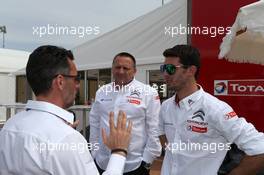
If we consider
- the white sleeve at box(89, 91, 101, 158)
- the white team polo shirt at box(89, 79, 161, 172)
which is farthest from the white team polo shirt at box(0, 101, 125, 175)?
the white sleeve at box(89, 91, 101, 158)

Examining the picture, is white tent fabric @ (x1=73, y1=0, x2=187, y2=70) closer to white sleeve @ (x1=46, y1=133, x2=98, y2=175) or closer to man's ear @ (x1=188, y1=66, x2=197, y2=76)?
man's ear @ (x1=188, y1=66, x2=197, y2=76)

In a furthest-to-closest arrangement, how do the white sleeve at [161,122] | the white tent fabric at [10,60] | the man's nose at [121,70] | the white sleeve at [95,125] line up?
1. the white tent fabric at [10,60]
2. the white sleeve at [95,125]
3. the man's nose at [121,70]
4. the white sleeve at [161,122]

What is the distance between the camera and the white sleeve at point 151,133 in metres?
Result: 3.35

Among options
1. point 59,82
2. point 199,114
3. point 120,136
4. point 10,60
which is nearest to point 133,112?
point 199,114

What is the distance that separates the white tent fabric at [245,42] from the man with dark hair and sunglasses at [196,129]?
233 millimetres

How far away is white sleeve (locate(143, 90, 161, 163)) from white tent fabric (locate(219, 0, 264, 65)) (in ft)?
2.48

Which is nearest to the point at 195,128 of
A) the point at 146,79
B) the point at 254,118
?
the point at 254,118

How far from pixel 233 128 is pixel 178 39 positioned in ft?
12.6

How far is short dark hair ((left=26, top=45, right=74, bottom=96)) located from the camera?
149cm

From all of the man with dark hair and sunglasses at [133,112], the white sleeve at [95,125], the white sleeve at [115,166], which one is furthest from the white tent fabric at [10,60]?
the white sleeve at [115,166]

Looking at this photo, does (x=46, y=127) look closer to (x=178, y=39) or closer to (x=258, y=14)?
(x=258, y=14)

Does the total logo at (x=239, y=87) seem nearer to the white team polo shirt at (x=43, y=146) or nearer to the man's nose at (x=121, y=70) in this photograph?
the man's nose at (x=121, y=70)

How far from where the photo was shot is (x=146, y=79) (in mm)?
6414

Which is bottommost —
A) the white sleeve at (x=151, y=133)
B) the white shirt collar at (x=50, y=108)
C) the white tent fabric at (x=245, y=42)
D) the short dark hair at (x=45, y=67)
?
the white sleeve at (x=151, y=133)
